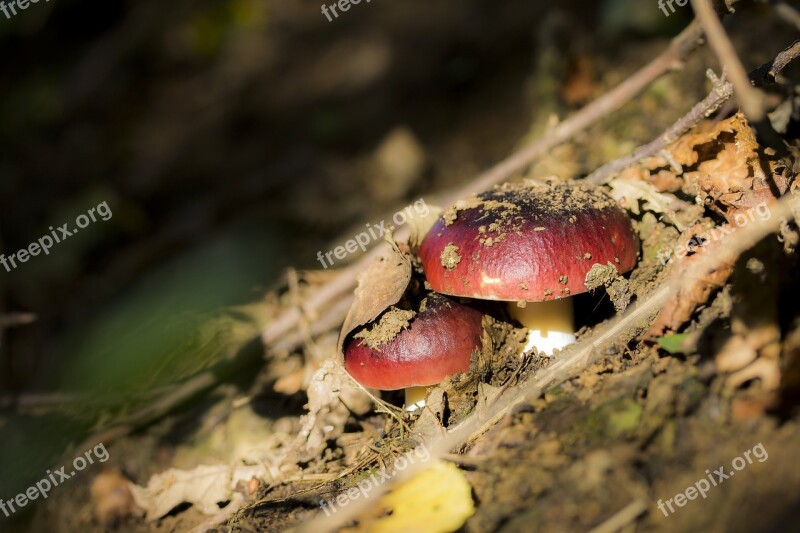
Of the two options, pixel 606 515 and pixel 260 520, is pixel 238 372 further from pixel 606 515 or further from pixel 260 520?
pixel 606 515

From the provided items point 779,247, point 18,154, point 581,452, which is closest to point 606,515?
point 581,452

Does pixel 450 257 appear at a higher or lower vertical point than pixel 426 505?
higher

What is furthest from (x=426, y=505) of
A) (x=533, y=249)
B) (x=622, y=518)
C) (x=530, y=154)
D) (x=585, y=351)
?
(x=530, y=154)

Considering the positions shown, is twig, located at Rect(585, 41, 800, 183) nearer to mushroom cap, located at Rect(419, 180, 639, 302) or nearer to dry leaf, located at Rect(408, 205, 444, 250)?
mushroom cap, located at Rect(419, 180, 639, 302)

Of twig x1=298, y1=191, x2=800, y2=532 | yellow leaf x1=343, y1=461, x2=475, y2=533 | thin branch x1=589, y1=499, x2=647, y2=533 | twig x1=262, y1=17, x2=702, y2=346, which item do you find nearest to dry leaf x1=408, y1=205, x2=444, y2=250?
twig x1=262, y1=17, x2=702, y2=346

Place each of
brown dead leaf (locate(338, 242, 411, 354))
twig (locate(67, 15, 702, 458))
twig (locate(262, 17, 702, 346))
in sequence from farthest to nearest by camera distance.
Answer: twig (locate(262, 17, 702, 346)) → twig (locate(67, 15, 702, 458)) → brown dead leaf (locate(338, 242, 411, 354))

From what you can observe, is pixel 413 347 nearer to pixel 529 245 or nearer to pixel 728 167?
pixel 529 245

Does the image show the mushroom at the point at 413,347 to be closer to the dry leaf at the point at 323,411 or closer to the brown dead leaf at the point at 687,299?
the dry leaf at the point at 323,411

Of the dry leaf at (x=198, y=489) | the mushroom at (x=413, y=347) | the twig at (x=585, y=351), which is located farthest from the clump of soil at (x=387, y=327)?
the dry leaf at (x=198, y=489)
